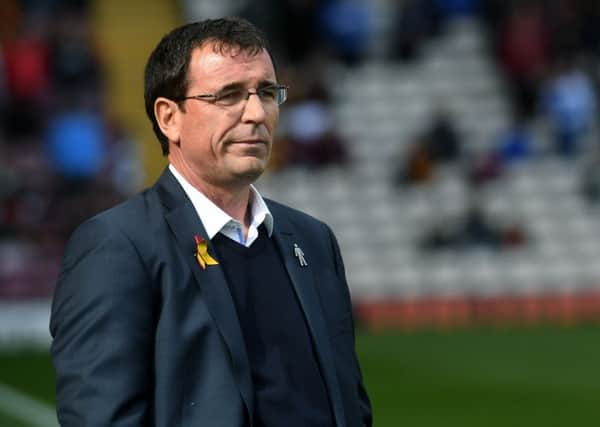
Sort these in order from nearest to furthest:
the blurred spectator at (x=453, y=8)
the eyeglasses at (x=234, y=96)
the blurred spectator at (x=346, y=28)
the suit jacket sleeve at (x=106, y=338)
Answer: the suit jacket sleeve at (x=106, y=338)
the eyeglasses at (x=234, y=96)
the blurred spectator at (x=346, y=28)
the blurred spectator at (x=453, y=8)

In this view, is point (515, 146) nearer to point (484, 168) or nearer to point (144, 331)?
point (484, 168)

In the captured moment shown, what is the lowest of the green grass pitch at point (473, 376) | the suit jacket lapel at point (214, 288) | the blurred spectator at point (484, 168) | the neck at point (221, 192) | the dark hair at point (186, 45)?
the green grass pitch at point (473, 376)

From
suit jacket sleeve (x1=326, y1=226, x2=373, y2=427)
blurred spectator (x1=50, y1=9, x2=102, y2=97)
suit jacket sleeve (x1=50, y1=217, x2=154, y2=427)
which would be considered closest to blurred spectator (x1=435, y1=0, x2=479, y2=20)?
blurred spectator (x1=50, y1=9, x2=102, y2=97)

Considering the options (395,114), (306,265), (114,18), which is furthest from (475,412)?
(114,18)

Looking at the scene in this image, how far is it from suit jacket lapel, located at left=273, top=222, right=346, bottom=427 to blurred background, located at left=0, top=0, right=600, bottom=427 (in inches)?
529

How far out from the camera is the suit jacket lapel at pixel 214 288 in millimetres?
3906

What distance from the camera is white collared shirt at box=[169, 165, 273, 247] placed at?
411 centimetres

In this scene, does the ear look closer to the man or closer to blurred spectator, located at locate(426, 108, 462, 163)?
the man

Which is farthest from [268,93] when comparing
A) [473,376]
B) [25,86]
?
[25,86]

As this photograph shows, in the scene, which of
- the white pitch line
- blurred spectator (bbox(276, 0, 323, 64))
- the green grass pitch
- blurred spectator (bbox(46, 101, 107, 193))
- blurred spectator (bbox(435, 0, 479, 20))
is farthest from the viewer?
blurred spectator (bbox(435, 0, 479, 20))

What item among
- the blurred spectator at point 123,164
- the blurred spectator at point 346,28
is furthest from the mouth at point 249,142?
the blurred spectator at point 346,28

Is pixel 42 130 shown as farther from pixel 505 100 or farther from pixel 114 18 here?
pixel 505 100

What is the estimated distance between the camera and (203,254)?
402 centimetres

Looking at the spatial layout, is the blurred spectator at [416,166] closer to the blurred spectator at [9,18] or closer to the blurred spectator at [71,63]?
the blurred spectator at [71,63]
